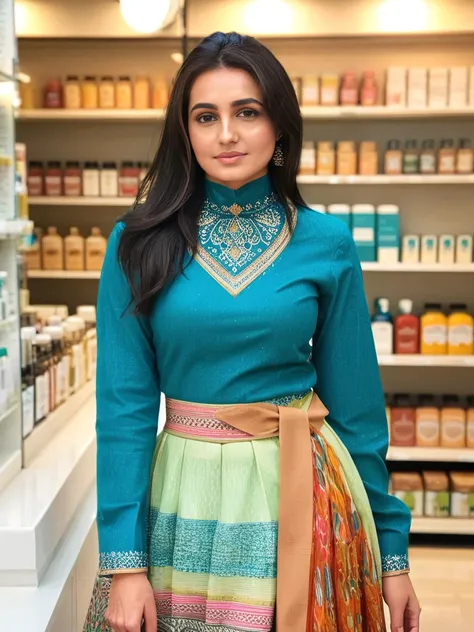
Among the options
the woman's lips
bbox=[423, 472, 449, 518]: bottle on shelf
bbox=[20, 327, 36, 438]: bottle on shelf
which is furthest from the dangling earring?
bbox=[423, 472, 449, 518]: bottle on shelf

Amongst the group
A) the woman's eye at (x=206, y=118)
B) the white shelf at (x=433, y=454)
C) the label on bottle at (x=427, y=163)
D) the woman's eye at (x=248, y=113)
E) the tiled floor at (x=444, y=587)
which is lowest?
the tiled floor at (x=444, y=587)

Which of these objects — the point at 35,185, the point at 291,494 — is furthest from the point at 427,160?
the point at 291,494

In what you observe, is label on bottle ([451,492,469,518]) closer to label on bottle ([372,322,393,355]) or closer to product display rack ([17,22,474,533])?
product display rack ([17,22,474,533])

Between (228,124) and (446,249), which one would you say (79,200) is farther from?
(228,124)

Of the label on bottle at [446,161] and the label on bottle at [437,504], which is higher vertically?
the label on bottle at [446,161]

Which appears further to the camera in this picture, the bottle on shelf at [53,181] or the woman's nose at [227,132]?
the bottle on shelf at [53,181]

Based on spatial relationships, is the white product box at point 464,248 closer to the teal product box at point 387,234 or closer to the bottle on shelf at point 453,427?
the teal product box at point 387,234

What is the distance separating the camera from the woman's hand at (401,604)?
1.34m

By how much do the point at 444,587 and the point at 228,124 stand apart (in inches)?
122

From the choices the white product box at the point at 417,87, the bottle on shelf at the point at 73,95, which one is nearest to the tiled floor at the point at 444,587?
the white product box at the point at 417,87

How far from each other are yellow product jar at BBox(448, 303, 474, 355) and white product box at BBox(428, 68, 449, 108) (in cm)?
102

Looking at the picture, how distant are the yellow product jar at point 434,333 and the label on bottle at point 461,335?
1.2 inches

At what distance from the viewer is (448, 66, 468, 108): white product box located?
13.3ft

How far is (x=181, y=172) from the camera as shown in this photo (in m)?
1.28
